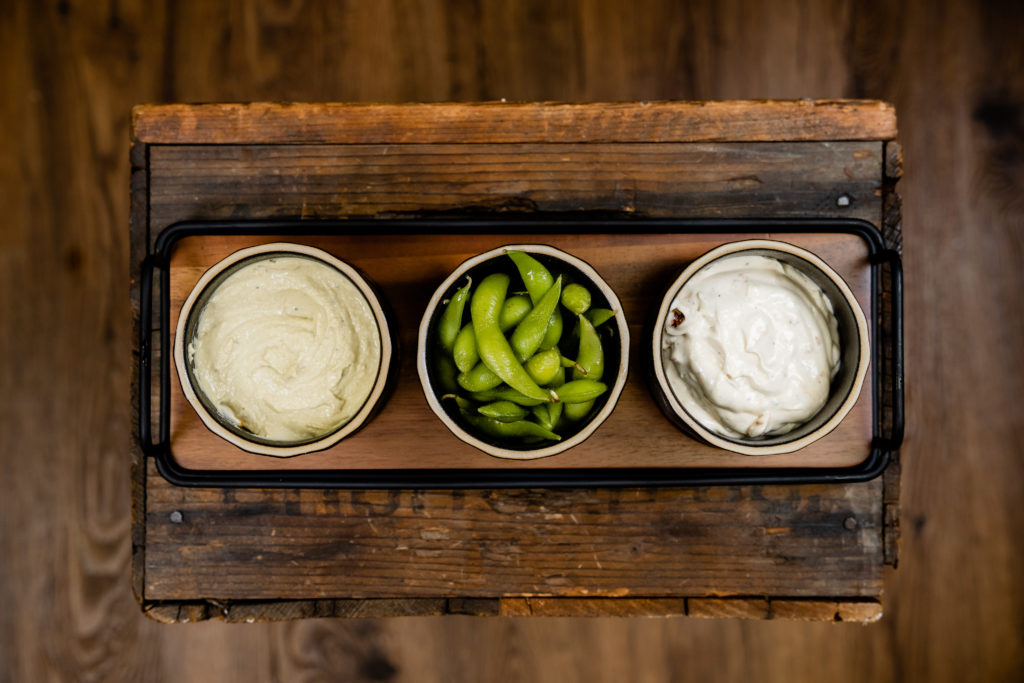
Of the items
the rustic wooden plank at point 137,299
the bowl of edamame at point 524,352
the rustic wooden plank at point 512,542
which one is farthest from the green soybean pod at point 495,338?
the rustic wooden plank at point 137,299

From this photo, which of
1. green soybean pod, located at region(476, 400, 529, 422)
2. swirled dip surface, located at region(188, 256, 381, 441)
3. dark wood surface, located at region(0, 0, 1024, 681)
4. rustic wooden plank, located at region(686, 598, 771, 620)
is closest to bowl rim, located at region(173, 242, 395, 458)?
swirled dip surface, located at region(188, 256, 381, 441)

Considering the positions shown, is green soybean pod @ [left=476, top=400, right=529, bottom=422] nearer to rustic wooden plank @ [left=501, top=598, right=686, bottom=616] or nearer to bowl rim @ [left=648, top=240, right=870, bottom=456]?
bowl rim @ [left=648, top=240, right=870, bottom=456]

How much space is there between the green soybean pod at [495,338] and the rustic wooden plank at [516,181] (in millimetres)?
197

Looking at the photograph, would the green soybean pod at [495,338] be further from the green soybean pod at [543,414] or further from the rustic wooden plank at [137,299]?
the rustic wooden plank at [137,299]

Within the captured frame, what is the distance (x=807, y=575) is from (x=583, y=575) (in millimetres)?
304

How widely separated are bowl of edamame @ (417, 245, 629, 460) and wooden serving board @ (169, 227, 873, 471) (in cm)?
12

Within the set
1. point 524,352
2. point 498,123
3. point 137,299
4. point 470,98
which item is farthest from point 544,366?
point 470,98

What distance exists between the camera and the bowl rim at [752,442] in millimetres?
688

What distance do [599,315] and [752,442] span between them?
0.73 ft

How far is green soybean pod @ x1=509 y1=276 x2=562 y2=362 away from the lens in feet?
2.20

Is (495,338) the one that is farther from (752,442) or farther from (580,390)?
(752,442)

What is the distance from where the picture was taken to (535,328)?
26.5 inches

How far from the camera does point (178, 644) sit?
1.33 metres

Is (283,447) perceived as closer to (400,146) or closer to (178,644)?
(400,146)
